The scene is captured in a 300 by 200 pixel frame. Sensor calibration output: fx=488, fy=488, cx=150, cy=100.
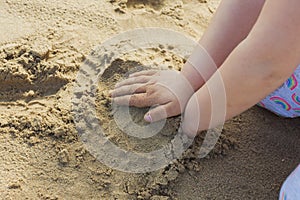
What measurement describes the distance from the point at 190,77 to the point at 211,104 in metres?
0.15

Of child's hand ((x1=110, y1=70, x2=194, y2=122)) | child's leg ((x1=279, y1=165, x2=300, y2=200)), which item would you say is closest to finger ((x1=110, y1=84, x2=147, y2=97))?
child's hand ((x1=110, y1=70, x2=194, y2=122))

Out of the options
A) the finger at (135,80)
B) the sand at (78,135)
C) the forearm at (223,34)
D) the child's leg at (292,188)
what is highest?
the forearm at (223,34)

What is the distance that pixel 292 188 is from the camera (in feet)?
3.52

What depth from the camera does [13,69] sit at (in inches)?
52.6

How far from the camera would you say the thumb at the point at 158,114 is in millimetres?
1238

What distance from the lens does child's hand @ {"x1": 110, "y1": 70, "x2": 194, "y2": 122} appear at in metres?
1.24

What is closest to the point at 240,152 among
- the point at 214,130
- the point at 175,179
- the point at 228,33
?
the point at 214,130

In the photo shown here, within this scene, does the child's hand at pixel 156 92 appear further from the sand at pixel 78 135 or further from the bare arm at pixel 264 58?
the bare arm at pixel 264 58

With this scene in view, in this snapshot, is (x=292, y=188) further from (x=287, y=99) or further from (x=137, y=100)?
(x=137, y=100)

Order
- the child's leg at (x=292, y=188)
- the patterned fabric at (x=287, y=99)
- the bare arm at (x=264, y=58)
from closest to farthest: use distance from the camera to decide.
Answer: the bare arm at (x=264, y=58)
the child's leg at (x=292, y=188)
the patterned fabric at (x=287, y=99)

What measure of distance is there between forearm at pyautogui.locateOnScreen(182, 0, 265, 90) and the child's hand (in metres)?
0.04

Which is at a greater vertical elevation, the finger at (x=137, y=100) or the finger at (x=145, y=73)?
the finger at (x=145, y=73)

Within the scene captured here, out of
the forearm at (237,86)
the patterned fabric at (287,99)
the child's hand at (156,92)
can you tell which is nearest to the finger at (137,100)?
the child's hand at (156,92)

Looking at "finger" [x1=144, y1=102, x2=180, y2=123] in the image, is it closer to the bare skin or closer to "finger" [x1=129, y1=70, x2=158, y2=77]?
the bare skin
